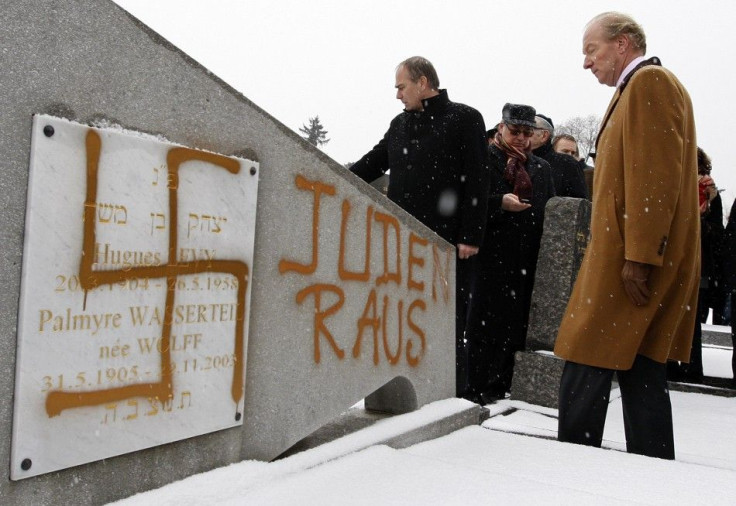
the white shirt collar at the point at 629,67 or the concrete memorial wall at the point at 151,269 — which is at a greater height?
the white shirt collar at the point at 629,67

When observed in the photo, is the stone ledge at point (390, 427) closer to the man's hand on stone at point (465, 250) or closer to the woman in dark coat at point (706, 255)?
the man's hand on stone at point (465, 250)

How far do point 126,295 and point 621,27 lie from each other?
7.66 ft

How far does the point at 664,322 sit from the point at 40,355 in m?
2.31

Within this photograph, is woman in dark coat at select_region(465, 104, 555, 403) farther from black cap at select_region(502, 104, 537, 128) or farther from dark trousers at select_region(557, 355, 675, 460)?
dark trousers at select_region(557, 355, 675, 460)

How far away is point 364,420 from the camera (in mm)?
2805

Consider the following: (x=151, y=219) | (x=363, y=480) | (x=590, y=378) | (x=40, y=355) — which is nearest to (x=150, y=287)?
(x=151, y=219)

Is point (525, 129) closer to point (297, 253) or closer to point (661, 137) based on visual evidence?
point (661, 137)

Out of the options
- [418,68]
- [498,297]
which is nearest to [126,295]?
[418,68]

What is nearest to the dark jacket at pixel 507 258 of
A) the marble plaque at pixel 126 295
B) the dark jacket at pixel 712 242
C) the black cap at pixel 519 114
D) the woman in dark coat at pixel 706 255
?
the black cap at pixel 519 114

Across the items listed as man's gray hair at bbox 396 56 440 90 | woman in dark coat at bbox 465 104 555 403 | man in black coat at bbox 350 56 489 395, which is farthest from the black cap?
man's gray hair at bbox 396 56 440 90

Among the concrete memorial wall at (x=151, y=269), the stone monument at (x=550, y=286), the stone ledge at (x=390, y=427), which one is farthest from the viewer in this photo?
the stone monument at (x=550, y=286)

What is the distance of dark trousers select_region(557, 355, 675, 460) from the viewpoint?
9.05ft

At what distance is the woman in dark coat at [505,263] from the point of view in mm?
4570

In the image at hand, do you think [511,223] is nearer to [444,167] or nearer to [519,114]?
[519,114]
